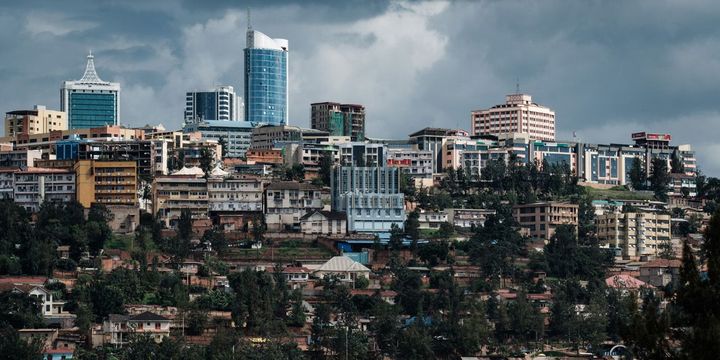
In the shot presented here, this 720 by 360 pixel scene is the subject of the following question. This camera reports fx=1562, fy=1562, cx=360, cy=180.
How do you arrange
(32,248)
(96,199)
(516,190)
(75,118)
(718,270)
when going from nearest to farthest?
(718,270), (32,248), (96,199), (516,190), (75,118)

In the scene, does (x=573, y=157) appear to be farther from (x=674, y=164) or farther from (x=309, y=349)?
(x=309, y=349)

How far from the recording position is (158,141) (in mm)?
81812

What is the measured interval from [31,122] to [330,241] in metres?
33.1

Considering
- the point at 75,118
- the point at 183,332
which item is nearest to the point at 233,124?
the point at 75,118

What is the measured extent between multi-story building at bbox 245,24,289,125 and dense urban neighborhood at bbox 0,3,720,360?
29.4 meters

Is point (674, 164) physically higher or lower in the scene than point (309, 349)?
higher

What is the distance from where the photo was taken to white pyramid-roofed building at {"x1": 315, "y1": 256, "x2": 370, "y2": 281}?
205ft

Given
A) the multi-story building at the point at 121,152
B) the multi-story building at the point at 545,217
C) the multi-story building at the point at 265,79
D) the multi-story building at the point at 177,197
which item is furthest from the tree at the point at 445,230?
the multi-story building at the point at 265,79

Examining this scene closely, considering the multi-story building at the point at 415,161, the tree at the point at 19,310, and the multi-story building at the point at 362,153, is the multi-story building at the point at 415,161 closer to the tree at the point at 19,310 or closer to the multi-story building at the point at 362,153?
the multi-story building at the point at 362,153

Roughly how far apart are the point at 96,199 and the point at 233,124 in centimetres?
3213

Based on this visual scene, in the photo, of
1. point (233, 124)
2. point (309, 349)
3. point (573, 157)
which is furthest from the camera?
point (233, 124)

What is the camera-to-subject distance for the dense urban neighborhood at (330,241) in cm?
5406

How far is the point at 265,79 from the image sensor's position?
12888 cm

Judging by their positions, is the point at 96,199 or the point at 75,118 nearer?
the point at 96,199
